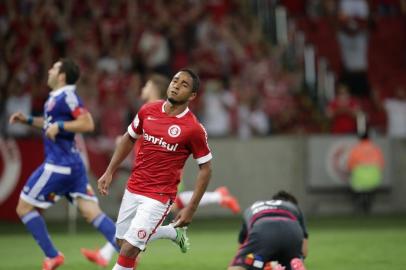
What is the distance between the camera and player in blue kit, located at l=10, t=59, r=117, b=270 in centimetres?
1097

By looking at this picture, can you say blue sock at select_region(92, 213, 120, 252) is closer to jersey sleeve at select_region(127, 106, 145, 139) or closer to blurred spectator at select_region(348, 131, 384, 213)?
Answer: jersey sleeve at select_region(127, 106, 145, 139)

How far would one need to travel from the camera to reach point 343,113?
1939cm

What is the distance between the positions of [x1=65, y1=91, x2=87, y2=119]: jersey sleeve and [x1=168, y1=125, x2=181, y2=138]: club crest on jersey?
→ 90.8 inches

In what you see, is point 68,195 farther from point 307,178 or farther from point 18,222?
point 307,178

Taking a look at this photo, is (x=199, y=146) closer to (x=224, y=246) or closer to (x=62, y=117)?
(x=62, y=117)

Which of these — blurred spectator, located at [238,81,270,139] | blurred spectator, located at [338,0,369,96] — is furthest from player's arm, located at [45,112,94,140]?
blurred spectator, located at [338,0,369,96]

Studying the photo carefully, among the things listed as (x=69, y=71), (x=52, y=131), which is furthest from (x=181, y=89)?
(x=69, y=71)

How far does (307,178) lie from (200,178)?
10.6 meters

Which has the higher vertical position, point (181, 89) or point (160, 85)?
point (181, 89)

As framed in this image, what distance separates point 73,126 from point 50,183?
2.35ft

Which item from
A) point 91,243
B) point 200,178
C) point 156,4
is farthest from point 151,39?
point 200,178

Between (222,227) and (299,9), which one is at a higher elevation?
(299,9)

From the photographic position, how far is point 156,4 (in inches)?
840

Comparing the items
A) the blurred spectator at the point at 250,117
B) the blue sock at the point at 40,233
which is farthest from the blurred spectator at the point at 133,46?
the blue sock at the point at 40,233
